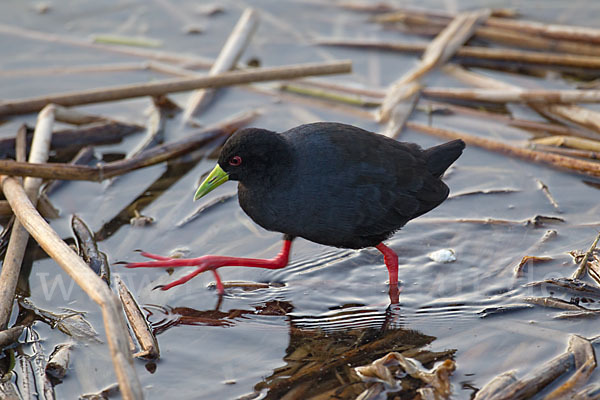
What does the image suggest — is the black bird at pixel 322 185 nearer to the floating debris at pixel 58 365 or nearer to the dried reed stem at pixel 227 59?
the floating debris at pixel 58 365

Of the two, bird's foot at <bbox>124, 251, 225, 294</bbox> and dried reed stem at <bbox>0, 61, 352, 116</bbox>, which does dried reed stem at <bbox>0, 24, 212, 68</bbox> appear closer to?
dried reed stem at <bbox>0, 61, 352, 116</bbox>

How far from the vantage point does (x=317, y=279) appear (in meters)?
4.95

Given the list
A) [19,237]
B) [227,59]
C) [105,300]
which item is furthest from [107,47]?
[105,300]

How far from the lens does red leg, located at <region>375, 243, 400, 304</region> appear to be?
4.78 metres

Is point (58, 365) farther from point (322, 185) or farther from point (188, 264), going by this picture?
point (322, 185)

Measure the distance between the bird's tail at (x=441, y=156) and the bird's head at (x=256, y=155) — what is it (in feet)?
3.40

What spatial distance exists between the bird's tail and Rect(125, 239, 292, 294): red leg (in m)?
1.07

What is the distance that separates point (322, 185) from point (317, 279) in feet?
2.44

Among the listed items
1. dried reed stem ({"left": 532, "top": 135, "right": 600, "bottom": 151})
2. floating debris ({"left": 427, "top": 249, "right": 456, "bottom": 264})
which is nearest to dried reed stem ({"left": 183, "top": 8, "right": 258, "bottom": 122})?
floating debris ({"left": 427, "top": 249, "right": 456, "bottom": 264})

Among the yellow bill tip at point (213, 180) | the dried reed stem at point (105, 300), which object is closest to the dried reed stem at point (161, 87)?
the yellow bill tip at point (213, 180)

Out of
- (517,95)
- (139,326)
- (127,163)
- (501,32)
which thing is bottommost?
(139,326)

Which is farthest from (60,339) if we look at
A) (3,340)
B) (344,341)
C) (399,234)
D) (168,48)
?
(168,48)

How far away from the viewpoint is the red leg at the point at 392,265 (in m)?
4.78

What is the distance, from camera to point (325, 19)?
8.62 metres
